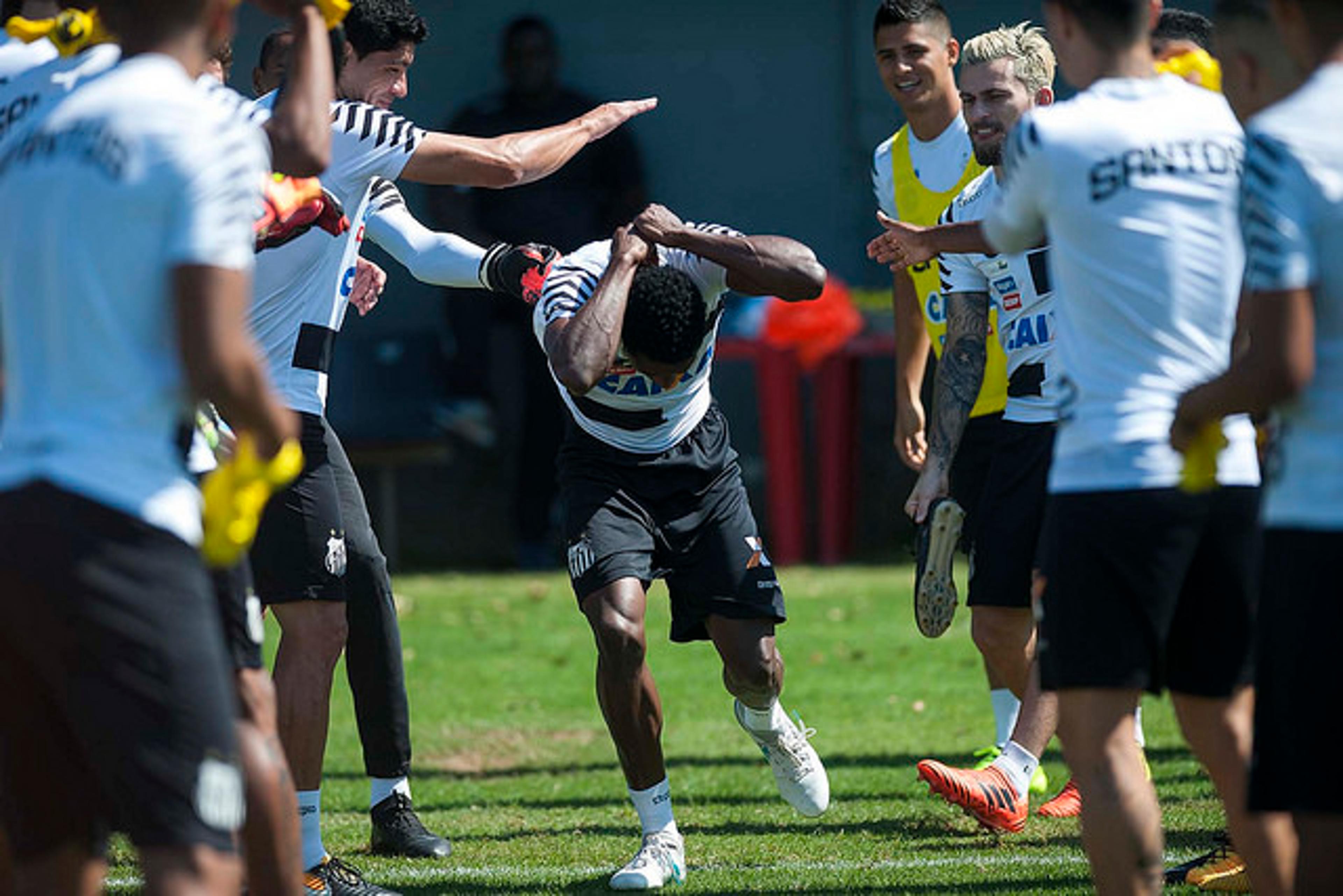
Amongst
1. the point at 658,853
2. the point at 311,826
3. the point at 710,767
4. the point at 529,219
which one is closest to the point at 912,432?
the point at 710,767

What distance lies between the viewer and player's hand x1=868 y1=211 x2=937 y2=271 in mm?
5230

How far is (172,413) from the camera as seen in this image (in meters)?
3.48

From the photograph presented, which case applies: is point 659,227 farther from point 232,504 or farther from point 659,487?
point 232,504

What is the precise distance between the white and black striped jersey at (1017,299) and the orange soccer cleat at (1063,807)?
128 centimetres

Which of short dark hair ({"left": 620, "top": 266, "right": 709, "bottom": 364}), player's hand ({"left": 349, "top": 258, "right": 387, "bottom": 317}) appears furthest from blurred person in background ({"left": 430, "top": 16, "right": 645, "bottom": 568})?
short dark hair ({"left": 620, "top": 266, "right": 709, "bottom": 364})

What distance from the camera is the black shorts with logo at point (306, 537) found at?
18.7 ft

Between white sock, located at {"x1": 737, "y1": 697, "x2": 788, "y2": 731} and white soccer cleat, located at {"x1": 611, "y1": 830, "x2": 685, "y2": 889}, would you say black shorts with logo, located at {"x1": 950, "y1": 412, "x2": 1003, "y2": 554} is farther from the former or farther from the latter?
white soccer cleat, located at {"x1": 611, "y1": 830, "x2": 685, "y2": 889}

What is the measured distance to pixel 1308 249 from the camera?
3512 millimetres

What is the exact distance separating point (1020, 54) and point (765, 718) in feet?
7.74

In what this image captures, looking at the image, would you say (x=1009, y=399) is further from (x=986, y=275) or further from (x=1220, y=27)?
(x=1220, y=27)

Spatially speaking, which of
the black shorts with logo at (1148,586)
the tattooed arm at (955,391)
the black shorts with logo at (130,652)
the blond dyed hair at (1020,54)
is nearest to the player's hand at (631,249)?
the tattooed arm at (955,391)

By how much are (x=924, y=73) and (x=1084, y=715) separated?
399cm

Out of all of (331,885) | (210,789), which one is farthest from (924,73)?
(210,789)

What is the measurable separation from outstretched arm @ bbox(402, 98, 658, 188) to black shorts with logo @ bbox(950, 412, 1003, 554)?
1.75 meters
